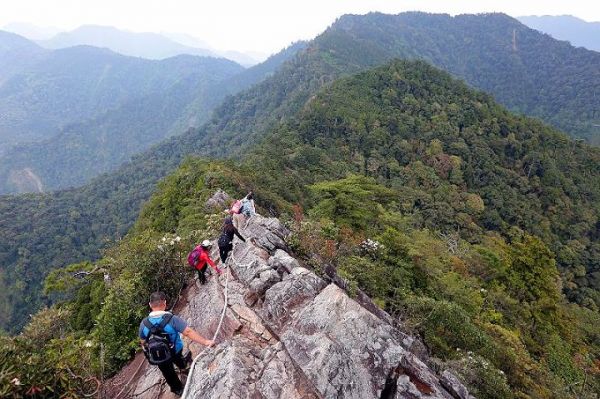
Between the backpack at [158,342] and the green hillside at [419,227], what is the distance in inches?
66.6

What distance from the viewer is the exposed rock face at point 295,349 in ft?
26.0

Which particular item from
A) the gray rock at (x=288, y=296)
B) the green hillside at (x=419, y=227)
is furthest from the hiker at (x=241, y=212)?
the gray rock at (x=288, y=296)

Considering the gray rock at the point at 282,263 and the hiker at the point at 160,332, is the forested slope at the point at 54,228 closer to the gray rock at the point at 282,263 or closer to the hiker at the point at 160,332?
the gray rock at the point at 282,263

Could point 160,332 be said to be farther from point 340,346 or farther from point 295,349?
point 340,346

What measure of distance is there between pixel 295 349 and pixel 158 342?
9.60 ft

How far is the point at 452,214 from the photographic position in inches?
2378

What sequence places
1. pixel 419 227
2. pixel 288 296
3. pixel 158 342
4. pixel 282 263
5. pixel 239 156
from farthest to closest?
1. pixel 239 156
2. pixel 419 227
3. pixel 282 263
4. pixel 288 296
5. pixel 158 342

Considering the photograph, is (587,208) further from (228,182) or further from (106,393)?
(106,393)

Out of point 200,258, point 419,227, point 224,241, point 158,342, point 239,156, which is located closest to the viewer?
point 158,342

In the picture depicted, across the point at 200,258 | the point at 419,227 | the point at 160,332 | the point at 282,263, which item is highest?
the point at 160,332

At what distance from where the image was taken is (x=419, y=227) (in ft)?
173

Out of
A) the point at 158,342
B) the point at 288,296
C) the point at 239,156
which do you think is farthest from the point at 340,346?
the point at 239,156

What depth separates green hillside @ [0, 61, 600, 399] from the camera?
13.4 m

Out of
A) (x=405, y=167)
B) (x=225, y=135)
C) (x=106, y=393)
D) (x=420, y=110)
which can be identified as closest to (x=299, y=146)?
(x=405, y=167)
